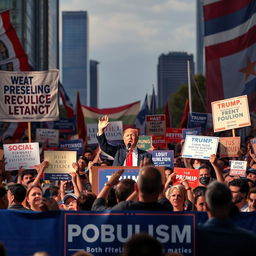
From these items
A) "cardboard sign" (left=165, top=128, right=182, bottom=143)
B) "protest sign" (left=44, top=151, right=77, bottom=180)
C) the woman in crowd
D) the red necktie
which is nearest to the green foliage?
"cardboard sign" (left=165, top=128, right=182, bottom=143)

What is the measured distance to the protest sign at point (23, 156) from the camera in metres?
13.0

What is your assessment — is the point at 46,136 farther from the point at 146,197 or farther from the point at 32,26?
the point at 32,26

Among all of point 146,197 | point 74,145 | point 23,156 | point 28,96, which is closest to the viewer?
point 146,197

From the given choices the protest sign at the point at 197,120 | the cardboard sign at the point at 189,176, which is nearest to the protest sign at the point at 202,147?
the cardboard sign at the point at 189,176

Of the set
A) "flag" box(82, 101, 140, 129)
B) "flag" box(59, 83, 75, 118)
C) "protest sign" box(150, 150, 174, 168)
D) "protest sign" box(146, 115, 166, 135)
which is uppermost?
"flag" box(59, 83, 75, 118)

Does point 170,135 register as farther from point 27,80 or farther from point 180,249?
point 180,249

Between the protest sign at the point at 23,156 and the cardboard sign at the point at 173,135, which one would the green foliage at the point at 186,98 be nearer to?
the cardboard sign at the point at 173,135

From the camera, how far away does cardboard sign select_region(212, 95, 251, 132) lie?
15133 millimetres

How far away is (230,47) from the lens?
2333cm

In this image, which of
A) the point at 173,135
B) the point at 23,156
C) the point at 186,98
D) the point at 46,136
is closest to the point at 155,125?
the point at 173,135

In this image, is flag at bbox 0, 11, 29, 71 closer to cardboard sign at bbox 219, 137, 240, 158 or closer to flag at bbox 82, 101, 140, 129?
cardboard sign at bbox 219, 137, 240, 158

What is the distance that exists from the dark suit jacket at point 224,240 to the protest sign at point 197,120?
1879 centimetres

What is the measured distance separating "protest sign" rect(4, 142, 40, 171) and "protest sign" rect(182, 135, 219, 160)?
244 cm

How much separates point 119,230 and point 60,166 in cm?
576
